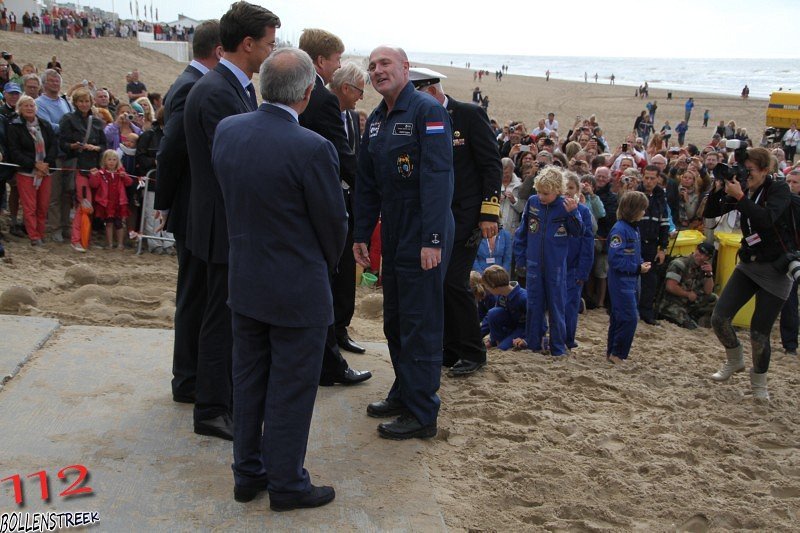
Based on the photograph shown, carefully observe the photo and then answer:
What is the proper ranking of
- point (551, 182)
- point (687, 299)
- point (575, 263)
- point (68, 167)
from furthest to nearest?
1. point (68, 167)
2. point (687, 299)
3. point (575, 263)
4. point (551, 182)

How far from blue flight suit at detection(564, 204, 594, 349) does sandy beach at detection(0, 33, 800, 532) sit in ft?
0.93

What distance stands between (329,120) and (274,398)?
6.52 ft

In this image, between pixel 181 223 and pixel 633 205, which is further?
pixel 633 205

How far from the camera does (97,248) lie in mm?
9539

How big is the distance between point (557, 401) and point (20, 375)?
11.6 feet

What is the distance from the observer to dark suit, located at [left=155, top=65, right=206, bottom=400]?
4184mm

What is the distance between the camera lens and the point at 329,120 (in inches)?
182

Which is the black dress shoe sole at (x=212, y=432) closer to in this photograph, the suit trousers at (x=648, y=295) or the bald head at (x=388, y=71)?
the bald head at (x=388, y=71)

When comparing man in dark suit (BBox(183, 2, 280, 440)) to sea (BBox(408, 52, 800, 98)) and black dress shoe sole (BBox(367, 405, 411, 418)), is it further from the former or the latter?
sea (BBox(408, 52, 800, 98))

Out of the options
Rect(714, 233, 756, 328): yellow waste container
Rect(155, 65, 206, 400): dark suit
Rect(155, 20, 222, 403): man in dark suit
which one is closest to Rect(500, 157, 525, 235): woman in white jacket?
Rect(714, 233, 756, 328): yellow waste container

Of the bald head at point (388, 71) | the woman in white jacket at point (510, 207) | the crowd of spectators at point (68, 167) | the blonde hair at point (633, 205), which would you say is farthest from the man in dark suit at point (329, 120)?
the crowd of spectators at point (68, 167)

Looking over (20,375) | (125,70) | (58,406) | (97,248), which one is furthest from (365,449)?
(125,70)

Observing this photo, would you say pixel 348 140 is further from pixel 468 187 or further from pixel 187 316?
pixel 187 316

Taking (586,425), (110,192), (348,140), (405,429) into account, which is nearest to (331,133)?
(348,140)
